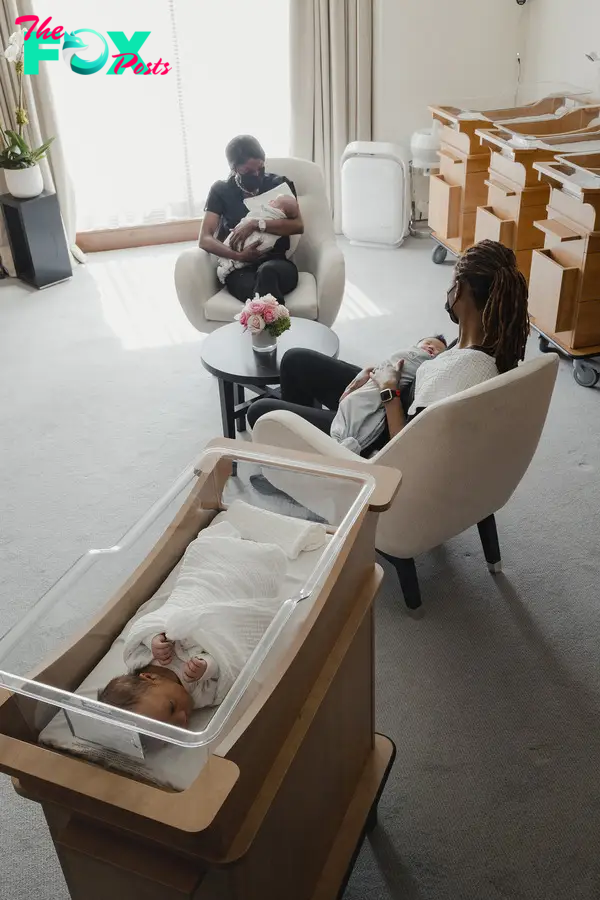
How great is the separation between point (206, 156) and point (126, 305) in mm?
1300

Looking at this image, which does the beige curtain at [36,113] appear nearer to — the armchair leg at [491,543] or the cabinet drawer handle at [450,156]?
the cabinet drawer handle at [450,156]

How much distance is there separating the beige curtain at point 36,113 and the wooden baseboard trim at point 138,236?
0.79 ft

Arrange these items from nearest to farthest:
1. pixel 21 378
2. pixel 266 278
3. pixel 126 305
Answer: pixel 266 278, pixel 21 378, pixel 126 305

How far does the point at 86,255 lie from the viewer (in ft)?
17.1

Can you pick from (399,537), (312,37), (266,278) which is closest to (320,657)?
(399,537)

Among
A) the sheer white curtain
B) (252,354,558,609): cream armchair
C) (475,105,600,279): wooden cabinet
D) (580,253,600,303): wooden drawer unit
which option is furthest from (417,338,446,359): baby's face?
the sheer white curtain

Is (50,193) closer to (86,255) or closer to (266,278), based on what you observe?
(86,255)

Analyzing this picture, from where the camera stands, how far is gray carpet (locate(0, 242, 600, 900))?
67.6 inches

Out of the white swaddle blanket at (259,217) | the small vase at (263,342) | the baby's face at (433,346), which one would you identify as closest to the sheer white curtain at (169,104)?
the white swaddle blanket at (259,217)

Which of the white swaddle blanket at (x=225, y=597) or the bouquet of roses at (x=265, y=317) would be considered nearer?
the white swaddle blanket at (x=225, y=597)

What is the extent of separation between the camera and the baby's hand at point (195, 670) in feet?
3.50

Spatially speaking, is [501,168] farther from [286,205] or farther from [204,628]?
[204,628]

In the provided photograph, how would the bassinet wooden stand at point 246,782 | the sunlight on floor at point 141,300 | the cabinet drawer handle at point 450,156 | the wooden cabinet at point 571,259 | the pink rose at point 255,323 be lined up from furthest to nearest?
the cabinet drawer handle at point 450,156, the sunlight on floor at point 141,300, the wooden cabinet at point 571,259, the pink rose at point 255,323, the bassinet wooden stand at point 246,782

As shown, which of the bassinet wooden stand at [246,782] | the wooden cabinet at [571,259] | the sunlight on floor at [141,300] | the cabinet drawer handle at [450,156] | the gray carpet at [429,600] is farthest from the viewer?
the cabinet drawer handle at [450,156]
